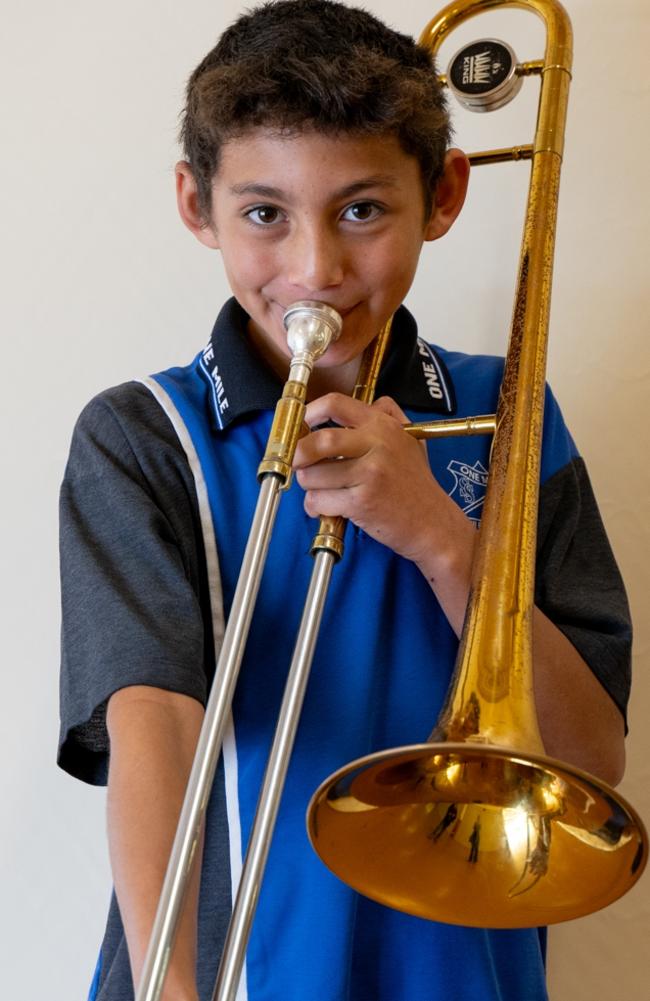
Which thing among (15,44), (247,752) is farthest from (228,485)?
(15,44)

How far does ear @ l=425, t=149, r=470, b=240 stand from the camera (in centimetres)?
109

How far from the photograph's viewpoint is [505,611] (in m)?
0.84

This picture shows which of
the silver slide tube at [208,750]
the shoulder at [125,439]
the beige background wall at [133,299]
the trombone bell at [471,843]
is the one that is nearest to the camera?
the silver slide tube at [208,750]

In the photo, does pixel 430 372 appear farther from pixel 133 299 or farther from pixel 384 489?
pixel 133 299

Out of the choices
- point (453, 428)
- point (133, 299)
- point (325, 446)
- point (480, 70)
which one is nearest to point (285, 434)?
point (325, 446)

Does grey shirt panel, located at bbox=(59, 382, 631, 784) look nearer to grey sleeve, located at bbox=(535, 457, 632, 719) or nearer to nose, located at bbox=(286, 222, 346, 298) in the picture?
grey sleeve, located at bbox=(535, 457, 632, 719)

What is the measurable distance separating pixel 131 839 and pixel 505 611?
26 centimetres

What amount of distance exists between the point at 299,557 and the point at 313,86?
33 centimetres

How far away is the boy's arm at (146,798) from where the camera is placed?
0.81 meters

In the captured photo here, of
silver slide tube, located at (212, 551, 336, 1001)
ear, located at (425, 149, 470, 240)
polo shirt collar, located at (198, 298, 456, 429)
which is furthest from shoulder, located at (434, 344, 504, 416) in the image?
silver slide tube, located at (212, 551, 336, 1001)

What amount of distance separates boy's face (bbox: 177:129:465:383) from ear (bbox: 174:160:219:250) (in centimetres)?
4

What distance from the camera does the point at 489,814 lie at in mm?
828

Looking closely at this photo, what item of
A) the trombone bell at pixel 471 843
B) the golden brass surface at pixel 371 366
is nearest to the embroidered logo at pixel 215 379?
the golden brass surface at pixel 371 366

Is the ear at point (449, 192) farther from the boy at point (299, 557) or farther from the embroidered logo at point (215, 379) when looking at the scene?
the embroidered logo at point (215, 379)
